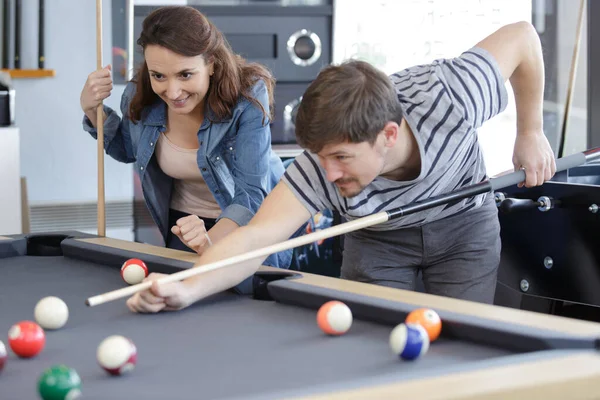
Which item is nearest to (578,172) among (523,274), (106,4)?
(523,274)

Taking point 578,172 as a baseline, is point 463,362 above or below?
below

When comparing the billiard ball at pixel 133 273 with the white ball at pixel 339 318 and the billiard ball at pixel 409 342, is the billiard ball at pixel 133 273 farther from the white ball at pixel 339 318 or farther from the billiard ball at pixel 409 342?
the billiard ball at pixel 409 342

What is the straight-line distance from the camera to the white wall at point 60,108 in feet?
15.0

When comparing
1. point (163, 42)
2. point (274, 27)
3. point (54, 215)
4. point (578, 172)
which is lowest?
point (54, 215)

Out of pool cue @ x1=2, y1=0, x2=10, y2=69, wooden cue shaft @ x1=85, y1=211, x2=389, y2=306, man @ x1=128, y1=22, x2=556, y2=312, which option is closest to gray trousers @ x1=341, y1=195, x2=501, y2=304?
man @ x1=128, y1=22, x2=556, y2=312

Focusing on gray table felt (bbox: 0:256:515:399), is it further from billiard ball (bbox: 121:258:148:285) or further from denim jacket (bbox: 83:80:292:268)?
denim jacket (bbox: 83:80:292:268)

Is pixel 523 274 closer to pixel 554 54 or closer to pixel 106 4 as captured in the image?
pixel 554 54

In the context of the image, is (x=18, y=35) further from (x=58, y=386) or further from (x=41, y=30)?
(x=58, y=386)

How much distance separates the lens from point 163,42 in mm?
2230

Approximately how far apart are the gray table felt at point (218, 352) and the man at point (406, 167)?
9 centimetres

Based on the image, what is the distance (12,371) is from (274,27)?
11.2 ft

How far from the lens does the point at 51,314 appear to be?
1.57 meters

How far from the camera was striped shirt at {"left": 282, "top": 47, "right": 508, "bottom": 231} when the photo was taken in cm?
A: 189

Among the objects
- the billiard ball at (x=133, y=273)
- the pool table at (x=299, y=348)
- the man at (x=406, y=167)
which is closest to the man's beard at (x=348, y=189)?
the man at (x=406, y=167)
